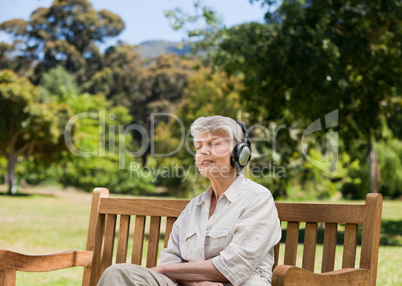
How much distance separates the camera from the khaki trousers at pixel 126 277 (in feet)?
7.97

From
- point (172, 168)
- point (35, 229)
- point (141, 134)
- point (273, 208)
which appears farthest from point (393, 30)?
point (141, 134)

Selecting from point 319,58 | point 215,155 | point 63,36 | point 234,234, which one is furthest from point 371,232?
point 63,36

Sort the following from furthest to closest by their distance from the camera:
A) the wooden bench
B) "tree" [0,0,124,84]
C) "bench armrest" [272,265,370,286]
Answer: "tree" [0,0,124,84] < the wooden bench < "bench armrest" [272,265,370,286]

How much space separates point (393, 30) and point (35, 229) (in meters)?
10.9

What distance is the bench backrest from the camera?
2.51 m

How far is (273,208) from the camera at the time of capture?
2623mm

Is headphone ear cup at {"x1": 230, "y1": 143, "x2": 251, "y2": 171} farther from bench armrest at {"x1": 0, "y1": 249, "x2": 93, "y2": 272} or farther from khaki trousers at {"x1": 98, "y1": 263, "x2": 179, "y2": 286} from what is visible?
bench armrest at {"x1": 0, "y1": 249, "x2": 93, "y2": 272}

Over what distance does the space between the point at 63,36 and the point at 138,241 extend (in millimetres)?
50994

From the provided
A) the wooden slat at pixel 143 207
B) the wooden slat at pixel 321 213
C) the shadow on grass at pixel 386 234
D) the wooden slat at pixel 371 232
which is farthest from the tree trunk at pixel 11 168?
the wooden slat at pixel 371 232

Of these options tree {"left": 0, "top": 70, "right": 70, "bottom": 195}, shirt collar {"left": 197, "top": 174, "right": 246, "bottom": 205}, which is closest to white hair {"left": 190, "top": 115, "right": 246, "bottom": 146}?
shirt collar {"left": 197, "top": 174, "right": 246, "bottom": 205}

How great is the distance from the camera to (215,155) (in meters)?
2.79

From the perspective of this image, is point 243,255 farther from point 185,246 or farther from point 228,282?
point 185,246

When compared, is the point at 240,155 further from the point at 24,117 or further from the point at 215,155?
the point at 24,117

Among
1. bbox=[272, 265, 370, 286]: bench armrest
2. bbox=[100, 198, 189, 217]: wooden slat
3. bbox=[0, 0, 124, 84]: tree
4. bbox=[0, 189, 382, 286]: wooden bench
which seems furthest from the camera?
bbox=[0, 0, 124, 84]: tree
